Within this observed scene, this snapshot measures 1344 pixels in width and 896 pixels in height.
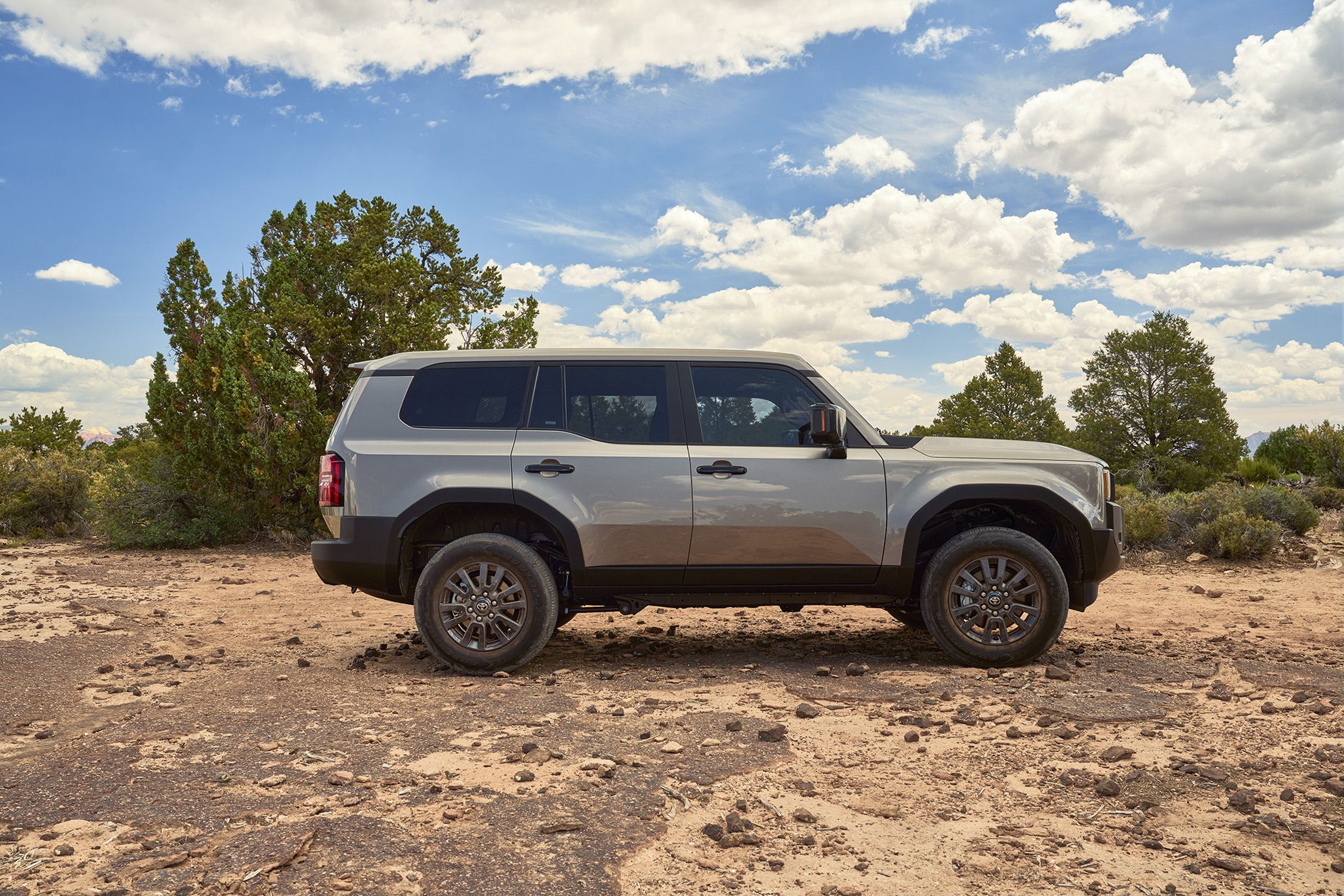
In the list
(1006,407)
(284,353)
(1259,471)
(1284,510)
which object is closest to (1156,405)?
(1006,407)

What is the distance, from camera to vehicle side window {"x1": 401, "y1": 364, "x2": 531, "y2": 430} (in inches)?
247

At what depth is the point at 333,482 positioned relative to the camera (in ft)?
20.3

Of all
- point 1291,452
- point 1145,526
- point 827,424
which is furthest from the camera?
point 1291,452

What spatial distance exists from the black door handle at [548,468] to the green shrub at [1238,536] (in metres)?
9.48

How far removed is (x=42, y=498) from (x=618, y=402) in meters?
16.9

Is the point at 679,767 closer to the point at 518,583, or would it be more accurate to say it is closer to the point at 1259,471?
the point at 518,583

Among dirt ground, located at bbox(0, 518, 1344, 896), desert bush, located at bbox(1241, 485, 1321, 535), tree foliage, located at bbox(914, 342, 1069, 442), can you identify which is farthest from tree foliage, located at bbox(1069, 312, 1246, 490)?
dirt ground, located at bbox(0, 518, 1344, 896)

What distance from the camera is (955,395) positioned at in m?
31.7

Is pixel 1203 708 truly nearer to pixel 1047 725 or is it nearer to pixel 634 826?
pixel 1047 725

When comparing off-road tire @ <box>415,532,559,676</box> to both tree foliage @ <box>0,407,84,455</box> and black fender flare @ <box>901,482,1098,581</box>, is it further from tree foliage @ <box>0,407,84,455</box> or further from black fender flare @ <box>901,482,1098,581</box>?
tree foliage @ <box>0,407,84,455</box>

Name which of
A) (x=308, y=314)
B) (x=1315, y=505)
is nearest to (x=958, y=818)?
(x=308, y=314)

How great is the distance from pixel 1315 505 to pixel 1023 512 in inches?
535

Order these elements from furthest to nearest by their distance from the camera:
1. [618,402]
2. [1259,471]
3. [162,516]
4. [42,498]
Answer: [1259,471] < [42,498] < [162,516] < [618,402]

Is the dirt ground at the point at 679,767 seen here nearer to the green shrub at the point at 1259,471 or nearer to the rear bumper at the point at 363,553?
the rear bumper at the point at 363,553
